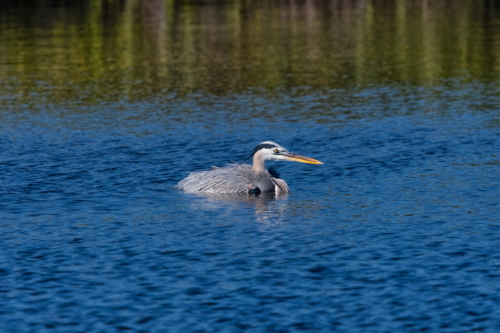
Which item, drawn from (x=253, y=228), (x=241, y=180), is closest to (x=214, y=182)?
(x=241, y=180)

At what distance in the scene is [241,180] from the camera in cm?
2433

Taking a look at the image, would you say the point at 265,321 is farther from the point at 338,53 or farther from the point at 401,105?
the point at 338,53

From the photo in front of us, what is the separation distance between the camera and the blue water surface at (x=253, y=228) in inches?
612

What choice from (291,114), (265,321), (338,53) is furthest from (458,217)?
(338,53)

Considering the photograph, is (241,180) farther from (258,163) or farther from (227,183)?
(258,163)

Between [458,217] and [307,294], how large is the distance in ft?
20.6

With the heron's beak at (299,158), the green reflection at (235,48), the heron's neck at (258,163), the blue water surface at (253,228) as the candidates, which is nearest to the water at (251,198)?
the blue water surface at (253,228)

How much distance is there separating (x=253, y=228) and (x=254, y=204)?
269cm

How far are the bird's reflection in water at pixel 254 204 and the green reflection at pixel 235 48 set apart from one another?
1840 cm

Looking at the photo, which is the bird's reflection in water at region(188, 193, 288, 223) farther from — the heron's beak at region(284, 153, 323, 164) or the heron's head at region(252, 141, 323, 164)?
the heron's beak at region(284, 153, 323, 164)

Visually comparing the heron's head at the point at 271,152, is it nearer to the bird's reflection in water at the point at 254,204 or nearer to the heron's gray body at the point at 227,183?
the heron's gray body at the point at 227,183

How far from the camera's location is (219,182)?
24234 millimetres

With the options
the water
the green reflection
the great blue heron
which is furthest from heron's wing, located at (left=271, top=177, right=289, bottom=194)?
the green reflection

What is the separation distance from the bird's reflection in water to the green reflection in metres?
18.4
